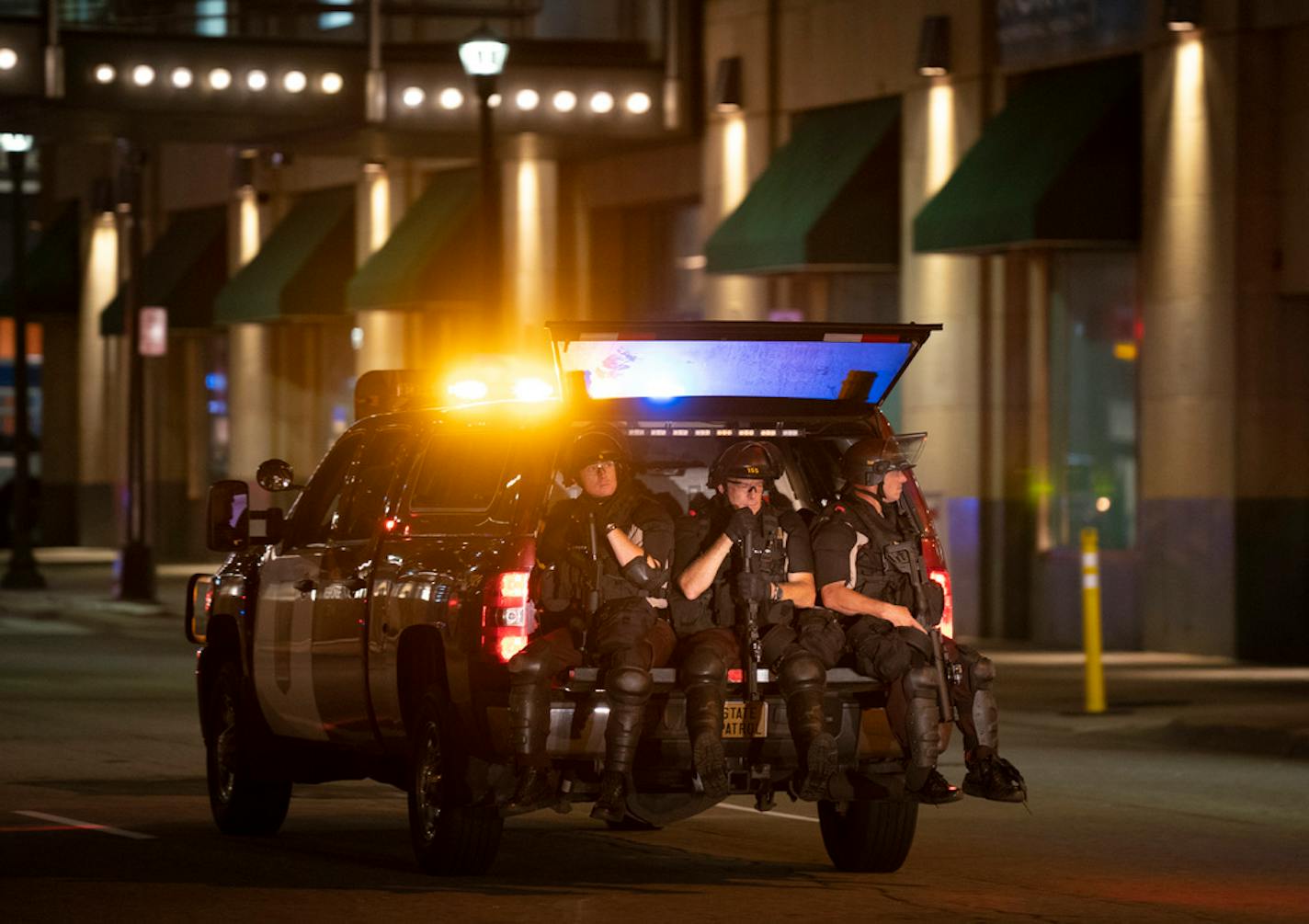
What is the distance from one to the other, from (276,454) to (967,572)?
18.4m

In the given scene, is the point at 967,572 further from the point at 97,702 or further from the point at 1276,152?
the point at 97,702

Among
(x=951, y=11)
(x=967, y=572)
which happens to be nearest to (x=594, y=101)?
(x=951, y=11)

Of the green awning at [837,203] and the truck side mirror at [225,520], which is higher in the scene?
the green awning at [837,203]

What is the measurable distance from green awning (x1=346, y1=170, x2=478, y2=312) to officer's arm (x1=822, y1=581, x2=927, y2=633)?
2554cm

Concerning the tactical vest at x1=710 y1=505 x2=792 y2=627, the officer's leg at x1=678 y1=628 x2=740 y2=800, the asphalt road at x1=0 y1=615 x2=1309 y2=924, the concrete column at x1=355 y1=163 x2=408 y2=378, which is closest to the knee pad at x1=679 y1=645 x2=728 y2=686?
the officer's leg at x1=678 y1=628 x2=740 y2=800

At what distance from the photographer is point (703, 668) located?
10758mm

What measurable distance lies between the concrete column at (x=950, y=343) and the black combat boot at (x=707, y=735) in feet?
54.2

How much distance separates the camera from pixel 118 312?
47188 mm

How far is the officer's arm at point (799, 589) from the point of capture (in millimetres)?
11211

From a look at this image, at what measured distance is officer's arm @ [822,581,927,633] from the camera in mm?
11156

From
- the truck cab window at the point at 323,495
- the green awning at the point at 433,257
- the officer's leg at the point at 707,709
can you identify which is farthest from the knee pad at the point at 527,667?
the green awning at the point at 433,257

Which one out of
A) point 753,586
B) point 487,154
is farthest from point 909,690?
point 487,154

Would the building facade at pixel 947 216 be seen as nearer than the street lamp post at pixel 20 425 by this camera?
Yes

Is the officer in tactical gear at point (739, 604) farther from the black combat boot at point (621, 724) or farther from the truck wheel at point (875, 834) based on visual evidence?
the truck wheel at point (875, 834)
